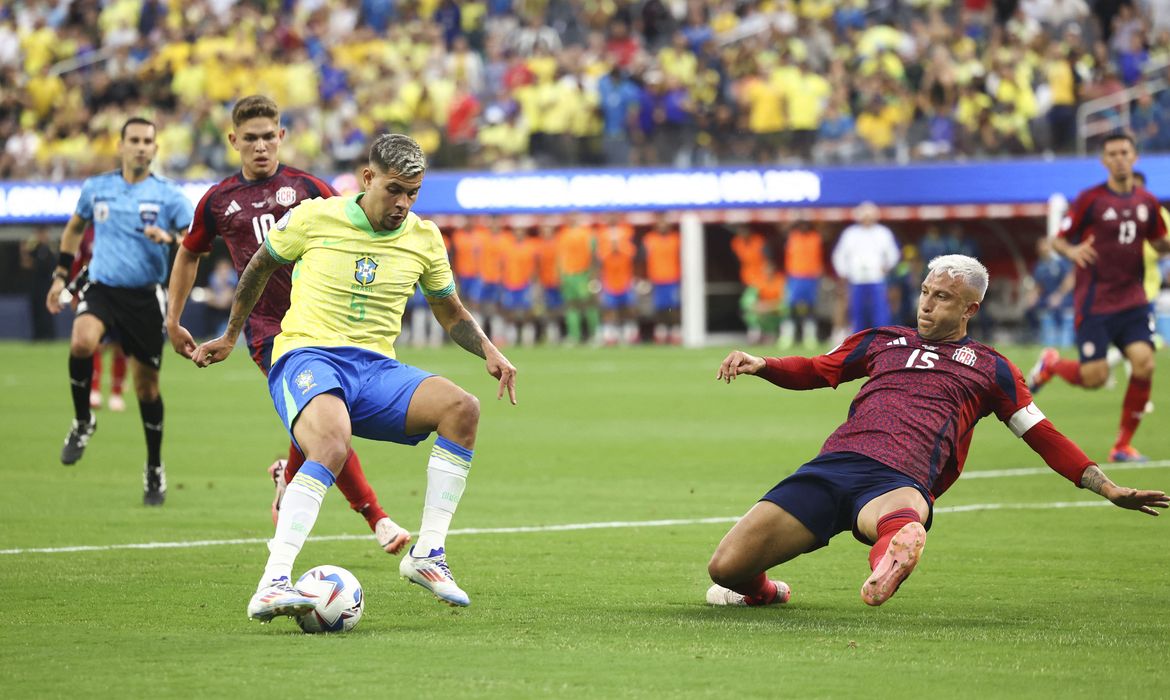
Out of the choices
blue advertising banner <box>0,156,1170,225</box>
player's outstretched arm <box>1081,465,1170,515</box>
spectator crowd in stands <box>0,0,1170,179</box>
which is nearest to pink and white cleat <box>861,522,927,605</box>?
player's outstretched arm <box>1081,465,1170,515</box>

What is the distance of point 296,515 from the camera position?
6973 mm

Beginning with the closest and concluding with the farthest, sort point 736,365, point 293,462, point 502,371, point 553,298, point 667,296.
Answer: point 736,365 < point 502,371 < point 293,462 < point 667,296 < point 553,298

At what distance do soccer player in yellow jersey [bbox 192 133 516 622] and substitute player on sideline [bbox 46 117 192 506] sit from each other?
4288mm

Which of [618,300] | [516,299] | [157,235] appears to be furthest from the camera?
[516,299]

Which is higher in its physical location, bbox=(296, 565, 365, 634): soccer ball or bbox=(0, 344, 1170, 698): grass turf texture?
bbox=(296, 565, 365, 634): soccer ball

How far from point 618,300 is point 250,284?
2443cm

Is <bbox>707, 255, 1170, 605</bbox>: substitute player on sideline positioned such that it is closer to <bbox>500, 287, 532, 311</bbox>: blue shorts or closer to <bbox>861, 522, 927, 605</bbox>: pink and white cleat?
<bbox>861, 522, 927, 605</bbox>: pink and white cleat

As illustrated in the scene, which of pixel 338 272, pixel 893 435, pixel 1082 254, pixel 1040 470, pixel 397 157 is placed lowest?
pixel 1040 470

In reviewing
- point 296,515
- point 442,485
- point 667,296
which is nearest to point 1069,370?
point 442,485

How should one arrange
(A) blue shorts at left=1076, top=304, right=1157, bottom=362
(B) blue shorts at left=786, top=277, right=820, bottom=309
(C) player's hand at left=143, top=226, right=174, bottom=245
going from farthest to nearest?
(B) blue shorts at left=786, top=277, right=820, bottom=309 → (A) blue shorts at left=1076, top=304, right=1157, bottom=362 → (C) player's hand at left=143, top=226, right=174, bottom=245

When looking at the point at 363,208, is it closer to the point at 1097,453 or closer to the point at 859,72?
the point at 1097,453

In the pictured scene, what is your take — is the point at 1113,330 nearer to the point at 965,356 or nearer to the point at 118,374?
the point at 965,356

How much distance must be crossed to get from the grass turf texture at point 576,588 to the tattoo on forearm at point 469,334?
1110mm

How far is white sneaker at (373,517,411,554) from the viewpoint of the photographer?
794cm
